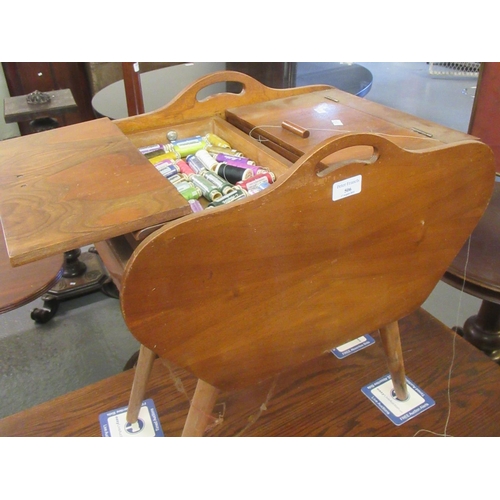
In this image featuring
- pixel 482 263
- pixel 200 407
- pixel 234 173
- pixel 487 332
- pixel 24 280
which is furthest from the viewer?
pixel 487 332

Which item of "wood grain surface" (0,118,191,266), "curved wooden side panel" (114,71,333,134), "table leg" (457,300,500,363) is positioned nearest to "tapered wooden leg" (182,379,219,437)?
"wood grain surface" (0,118,191,266)

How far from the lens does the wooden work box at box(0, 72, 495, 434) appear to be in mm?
644

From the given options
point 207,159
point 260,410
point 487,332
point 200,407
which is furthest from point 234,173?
point 487,332

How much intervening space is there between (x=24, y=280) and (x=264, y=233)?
83 cm

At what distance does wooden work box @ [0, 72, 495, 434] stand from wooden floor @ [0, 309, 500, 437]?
0.20m

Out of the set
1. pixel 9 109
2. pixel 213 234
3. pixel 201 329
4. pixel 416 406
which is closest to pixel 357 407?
pixel 416 406

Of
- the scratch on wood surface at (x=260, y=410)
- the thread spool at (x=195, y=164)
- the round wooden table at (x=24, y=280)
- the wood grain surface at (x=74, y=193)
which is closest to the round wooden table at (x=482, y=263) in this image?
the scratch on wood surface at (x=260, y=410)

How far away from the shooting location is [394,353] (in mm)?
1015

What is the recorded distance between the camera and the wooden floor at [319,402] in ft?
3.53

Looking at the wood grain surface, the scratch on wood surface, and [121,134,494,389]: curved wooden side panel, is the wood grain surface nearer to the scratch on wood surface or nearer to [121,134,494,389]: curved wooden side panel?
[121,134,494,389]: curved wooden side panel

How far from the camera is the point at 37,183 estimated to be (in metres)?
0.76

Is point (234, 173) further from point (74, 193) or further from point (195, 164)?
point (74, 193)

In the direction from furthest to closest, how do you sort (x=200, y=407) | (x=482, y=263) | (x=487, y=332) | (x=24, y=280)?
(x=487, y=332) < (x=24, y=280) < (x=482, y=263) < (x=200, y=407)

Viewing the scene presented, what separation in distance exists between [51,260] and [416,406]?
40.2 inches
